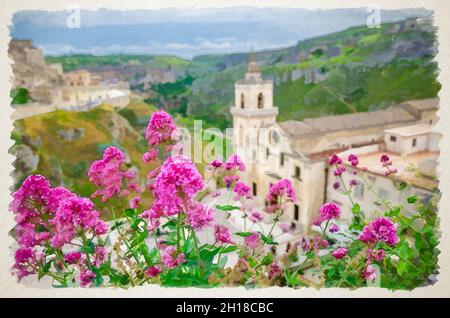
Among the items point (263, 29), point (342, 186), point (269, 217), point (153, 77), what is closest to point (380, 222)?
point (342, 186)

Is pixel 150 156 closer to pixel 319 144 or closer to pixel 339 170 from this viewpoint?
pixel 339 170

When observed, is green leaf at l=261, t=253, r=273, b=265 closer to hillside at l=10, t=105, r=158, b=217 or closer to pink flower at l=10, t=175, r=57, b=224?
hillside at l=10, t=105, r=158, b=217

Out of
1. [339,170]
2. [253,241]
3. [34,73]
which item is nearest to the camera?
[253,241]

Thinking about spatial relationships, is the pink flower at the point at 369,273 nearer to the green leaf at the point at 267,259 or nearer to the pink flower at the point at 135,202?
the green leaf at the point at 267,259

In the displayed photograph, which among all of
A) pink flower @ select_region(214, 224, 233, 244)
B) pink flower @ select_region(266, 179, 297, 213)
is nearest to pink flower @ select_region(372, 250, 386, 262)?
pink flower @ select_region(266, 179, 297, 213)

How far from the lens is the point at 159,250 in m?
2.47

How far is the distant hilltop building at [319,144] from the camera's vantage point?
288 centimetres

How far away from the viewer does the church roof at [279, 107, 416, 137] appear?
3045 millimetres

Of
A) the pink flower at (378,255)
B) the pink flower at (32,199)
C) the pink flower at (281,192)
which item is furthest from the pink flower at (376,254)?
the pink flower at (32,199)

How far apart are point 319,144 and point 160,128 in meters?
1.42

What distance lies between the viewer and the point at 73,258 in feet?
7.53

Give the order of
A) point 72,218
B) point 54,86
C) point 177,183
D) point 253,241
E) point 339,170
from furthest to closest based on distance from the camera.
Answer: point 54,86, point 339,170, point 253,241, point 72,218, point 177,183

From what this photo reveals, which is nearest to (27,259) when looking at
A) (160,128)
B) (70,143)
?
(70,143)
